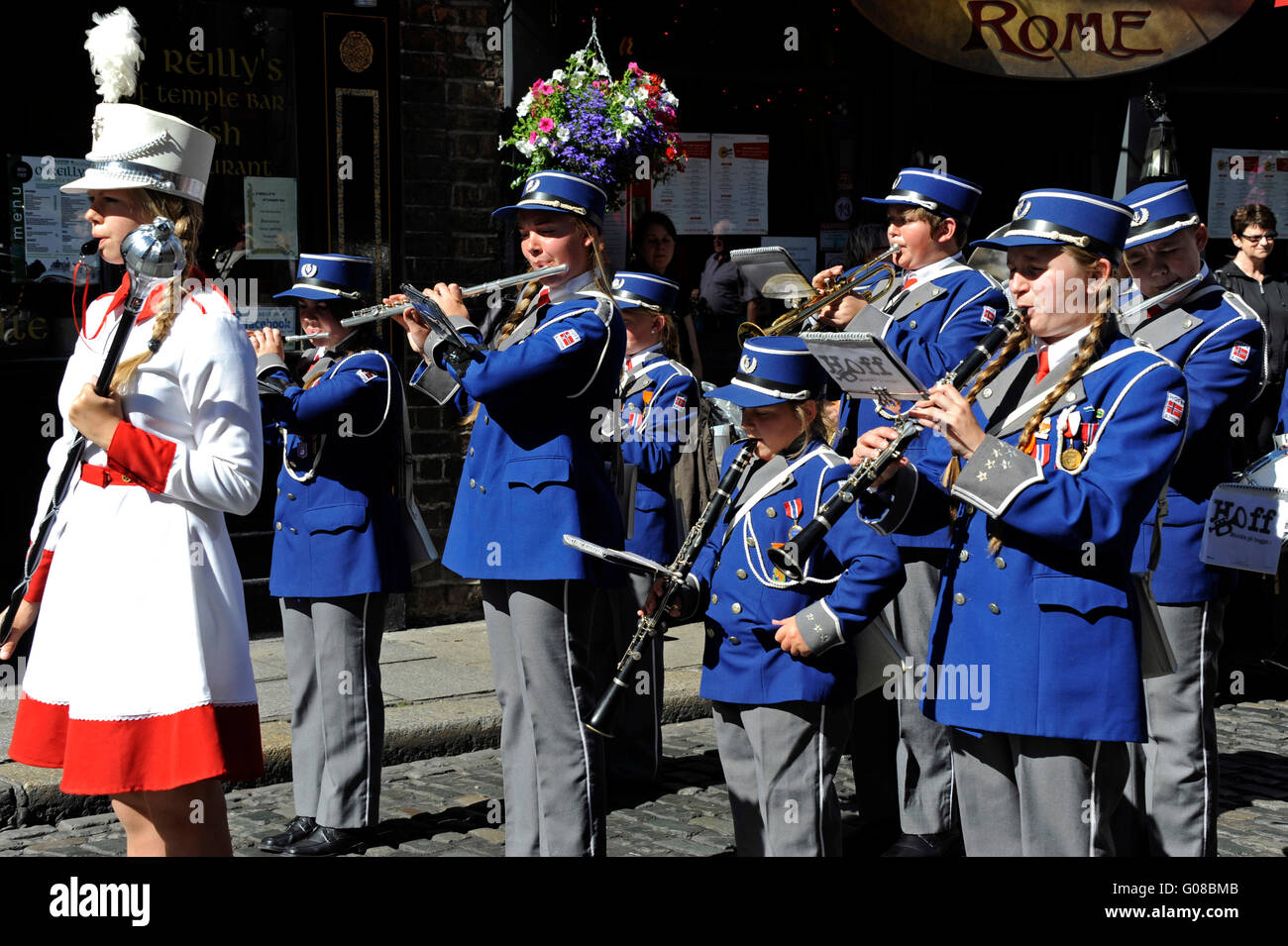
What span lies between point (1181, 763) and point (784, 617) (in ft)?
5.11

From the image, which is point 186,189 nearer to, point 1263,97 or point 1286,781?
point 1286,781

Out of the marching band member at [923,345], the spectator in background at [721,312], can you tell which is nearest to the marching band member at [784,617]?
the marching band member at [923,345]

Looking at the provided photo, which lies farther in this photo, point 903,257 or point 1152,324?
point 903,257

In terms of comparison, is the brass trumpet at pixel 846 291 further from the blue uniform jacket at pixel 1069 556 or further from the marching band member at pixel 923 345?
the blue uniform jacket at pixel 1069 556

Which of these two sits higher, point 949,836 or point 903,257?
point 903,257

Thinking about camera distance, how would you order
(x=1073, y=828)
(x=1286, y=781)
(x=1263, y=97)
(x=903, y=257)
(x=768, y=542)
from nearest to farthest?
(x=1073, y=828)
(x=768, y=542)
(x=903, y=257)
(x=1286, y=781)
(x=1263, y=97)

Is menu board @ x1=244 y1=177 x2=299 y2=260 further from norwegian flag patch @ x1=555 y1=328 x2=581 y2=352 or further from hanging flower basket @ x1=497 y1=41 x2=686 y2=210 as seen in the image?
norwegian flag patch @ x1=555 y1=328 x2=581 y2=352

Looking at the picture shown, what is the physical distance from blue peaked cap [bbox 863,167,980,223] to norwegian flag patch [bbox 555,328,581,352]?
155 centimetres

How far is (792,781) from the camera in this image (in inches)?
170

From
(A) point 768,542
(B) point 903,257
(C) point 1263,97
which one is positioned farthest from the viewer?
(C) point 1263,97

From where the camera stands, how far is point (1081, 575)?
3.64 metres

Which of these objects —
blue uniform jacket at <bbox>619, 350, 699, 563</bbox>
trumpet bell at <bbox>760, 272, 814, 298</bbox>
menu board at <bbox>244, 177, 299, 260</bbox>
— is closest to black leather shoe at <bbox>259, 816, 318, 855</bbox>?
blue uniform jacket at <bbox>619, 350, 699, 563</bbox>

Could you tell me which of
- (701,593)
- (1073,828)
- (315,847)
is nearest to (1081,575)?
(1073,828)

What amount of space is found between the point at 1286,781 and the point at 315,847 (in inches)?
152
